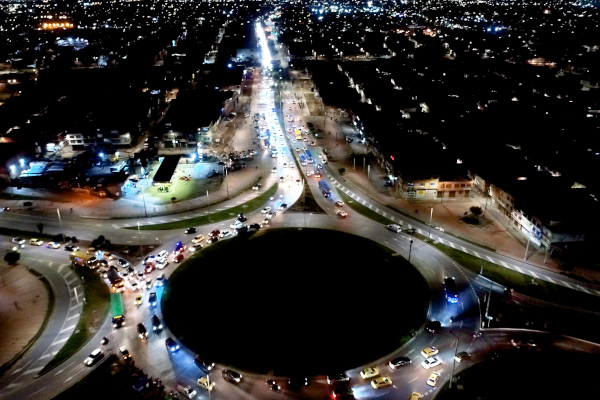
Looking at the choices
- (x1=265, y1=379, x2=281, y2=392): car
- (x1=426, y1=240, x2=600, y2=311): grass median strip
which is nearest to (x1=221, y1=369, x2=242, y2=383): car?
(x1=265, y1=379, x2=281, y2=392): car

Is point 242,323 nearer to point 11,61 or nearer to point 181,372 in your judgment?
point 181,372

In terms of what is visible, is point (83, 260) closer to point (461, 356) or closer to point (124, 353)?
point (124, 353)

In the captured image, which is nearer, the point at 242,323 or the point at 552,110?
the point at 242,323

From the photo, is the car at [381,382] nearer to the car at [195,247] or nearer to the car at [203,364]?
the car at [203,364]

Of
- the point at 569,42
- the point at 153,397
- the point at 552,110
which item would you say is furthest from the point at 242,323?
the point at 569,42

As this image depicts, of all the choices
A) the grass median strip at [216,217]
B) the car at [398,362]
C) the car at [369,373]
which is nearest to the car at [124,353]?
the car at [369,373]

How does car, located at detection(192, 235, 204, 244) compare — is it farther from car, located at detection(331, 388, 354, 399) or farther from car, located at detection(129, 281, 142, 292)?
car, located at detection(331, 388, 354, 399)

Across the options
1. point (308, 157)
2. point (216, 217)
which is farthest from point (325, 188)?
point (216, 217)
